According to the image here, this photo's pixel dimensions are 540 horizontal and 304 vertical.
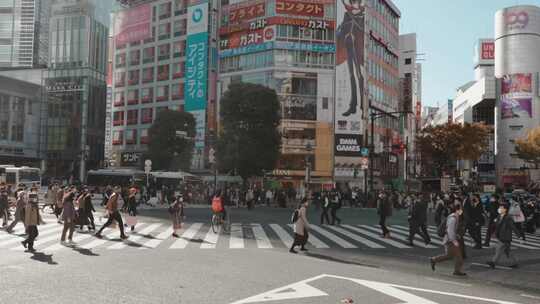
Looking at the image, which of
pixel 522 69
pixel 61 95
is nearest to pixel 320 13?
pixel 522 69

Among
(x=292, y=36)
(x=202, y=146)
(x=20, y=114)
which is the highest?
(x=292, y=36)

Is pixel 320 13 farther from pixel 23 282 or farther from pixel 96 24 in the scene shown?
pixel 23 282

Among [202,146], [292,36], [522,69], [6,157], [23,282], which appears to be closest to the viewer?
[23,282]

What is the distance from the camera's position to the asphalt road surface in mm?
7926

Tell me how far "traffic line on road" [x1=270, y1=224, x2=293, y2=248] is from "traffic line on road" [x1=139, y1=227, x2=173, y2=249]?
13.1 ft

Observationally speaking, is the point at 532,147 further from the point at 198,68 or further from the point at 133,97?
the point at 133,97

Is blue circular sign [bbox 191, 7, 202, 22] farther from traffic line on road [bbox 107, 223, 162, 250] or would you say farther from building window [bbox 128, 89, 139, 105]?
traffic line on road [bbox 107, 223, 162, 250]

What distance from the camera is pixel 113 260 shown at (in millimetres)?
11477

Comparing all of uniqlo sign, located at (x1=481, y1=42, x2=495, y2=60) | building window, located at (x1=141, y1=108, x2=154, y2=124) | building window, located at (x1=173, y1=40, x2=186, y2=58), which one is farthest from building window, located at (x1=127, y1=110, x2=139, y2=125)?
uniqlo sign, located at (x1=481, y1=42, x2=495, y2=60)

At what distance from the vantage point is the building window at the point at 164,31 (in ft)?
222

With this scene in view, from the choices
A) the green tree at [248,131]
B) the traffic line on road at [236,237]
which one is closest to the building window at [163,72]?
the green tree at [248,131]

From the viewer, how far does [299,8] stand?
55938 millimetres

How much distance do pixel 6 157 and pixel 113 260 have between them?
68.8 m

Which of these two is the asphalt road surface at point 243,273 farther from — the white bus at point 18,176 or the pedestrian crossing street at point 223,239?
the white bus at point 18,176
